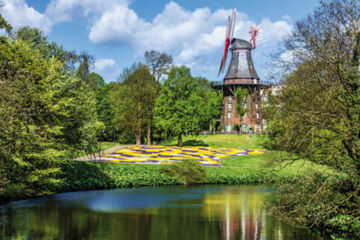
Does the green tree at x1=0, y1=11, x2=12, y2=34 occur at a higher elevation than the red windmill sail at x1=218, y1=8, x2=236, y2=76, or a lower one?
lower

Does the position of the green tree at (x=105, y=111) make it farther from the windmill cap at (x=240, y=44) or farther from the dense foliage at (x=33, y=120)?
the dense foliage at (x=33, y=120)

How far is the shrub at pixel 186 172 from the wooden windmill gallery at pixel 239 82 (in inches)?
1823

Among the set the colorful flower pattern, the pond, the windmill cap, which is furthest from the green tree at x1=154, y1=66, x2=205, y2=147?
the pond

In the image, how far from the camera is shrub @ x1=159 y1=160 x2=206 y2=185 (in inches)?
1302

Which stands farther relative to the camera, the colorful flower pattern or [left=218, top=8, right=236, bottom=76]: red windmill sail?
[left=218, top=8, right=236, bottom=76]: red windmill sail

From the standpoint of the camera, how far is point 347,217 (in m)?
15.1

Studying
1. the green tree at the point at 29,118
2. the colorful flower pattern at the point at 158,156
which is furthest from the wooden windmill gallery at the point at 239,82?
the green tree at the point at 29,118

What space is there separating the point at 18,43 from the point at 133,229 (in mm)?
15815

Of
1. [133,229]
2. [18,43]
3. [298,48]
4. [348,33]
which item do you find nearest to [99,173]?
[18,43]

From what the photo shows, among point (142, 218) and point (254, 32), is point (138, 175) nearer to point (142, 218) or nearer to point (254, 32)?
point (142, 218)

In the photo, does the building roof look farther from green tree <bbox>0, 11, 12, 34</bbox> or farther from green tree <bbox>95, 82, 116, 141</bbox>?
green tree <bbox>0, 11, 12, 34</bbox>

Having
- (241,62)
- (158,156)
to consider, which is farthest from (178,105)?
(241,62)

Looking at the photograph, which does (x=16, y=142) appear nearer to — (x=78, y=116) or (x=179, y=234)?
(x=78, y=116)

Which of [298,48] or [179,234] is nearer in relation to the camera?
[179,234]
